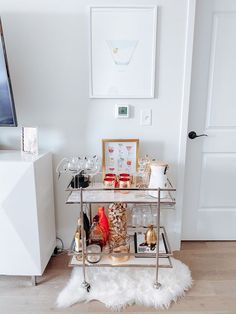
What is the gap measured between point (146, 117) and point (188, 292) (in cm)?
119

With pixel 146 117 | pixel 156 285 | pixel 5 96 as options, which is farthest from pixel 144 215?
pixel 5 96

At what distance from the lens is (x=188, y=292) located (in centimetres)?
156

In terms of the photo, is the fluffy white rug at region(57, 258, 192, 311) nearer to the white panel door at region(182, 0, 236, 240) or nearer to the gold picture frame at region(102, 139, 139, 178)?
the white panel door at region(182, 0, 236, 240)

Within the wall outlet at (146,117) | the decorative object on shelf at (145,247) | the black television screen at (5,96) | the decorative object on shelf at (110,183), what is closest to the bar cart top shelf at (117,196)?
the decorative object on shelf at (110,183)

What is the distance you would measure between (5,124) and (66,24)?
2.57ft

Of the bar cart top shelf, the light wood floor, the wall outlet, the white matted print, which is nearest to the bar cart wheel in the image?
the light wood floor

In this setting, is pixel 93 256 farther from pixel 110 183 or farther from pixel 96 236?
pixel 110 183

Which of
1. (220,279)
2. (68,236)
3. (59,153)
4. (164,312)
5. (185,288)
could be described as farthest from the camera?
(68,236)

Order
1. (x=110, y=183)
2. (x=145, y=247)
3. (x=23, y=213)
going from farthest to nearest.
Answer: (x=145, y=247), (x=110, y=183), (x=23, y=213)

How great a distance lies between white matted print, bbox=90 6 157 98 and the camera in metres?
1.63

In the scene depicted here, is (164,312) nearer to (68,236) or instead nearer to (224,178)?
(68,236)

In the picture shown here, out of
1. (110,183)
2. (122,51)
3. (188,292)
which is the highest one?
(122,51)

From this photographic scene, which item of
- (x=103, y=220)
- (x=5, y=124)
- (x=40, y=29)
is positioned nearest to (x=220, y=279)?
(x=103, y=220)

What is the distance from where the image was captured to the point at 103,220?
173cm
